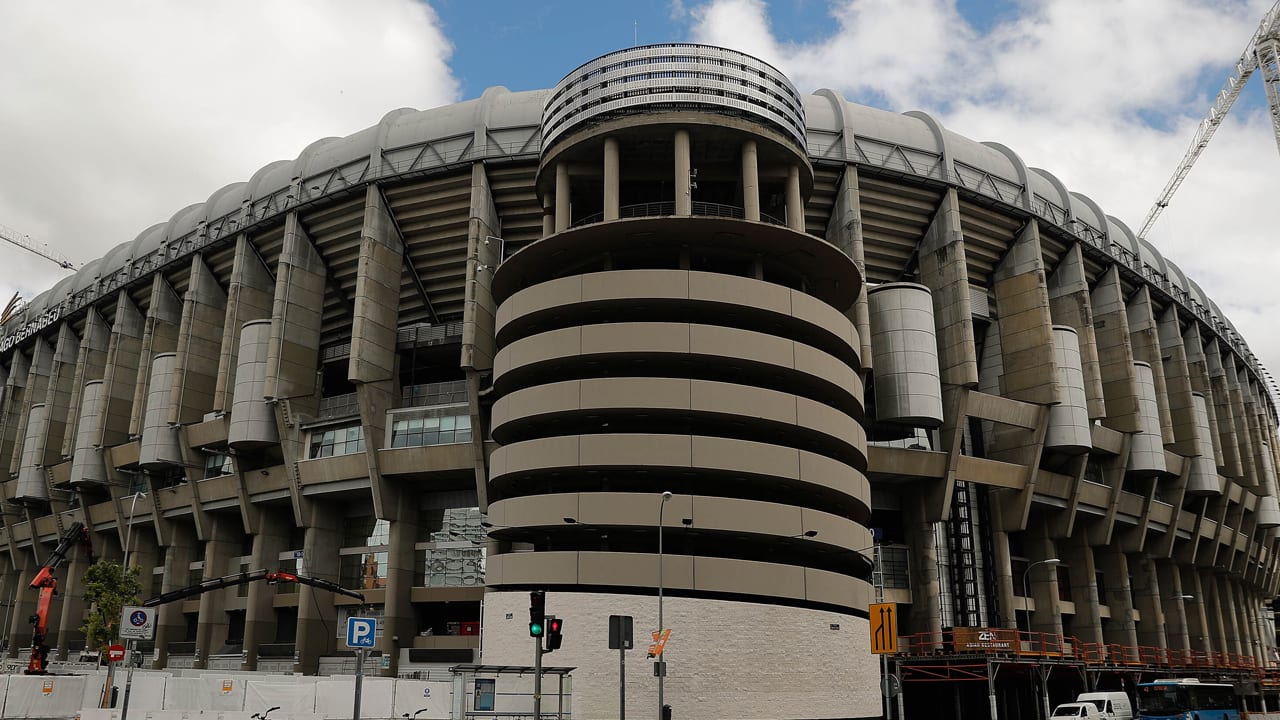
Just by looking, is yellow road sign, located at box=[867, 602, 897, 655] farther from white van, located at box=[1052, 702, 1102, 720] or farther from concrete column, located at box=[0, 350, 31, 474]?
concrete column, located at box=[0, 350, 31, 474]

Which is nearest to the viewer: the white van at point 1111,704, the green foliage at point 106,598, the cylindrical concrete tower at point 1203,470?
the white van at point 1111,704

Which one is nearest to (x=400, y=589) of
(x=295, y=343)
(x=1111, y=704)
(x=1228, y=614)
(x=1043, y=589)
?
(x=295, y=343)

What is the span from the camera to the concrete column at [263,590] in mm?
59625

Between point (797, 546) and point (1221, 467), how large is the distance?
51.2 meters

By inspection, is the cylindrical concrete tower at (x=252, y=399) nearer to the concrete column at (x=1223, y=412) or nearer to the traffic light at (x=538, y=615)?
the traffic light at (x=538, y=615)

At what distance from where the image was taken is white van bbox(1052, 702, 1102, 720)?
129 feet

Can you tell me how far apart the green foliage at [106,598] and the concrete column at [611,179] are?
3493 cm

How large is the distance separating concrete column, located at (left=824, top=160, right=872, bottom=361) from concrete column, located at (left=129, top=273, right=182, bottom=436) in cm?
4784

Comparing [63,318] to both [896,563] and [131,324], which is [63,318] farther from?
[896,563]

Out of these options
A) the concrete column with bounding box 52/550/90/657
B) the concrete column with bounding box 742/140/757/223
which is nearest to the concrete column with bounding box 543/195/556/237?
the concrete column with bounding box 742/140/757/223

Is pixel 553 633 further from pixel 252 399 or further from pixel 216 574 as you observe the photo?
pixel 216 574

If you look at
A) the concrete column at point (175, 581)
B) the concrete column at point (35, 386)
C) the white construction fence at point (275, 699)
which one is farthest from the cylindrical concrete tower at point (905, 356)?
the concrete column at point (35, 386)

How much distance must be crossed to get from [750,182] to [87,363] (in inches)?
2344

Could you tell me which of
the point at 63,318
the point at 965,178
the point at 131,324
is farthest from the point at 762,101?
the point at 63,318
